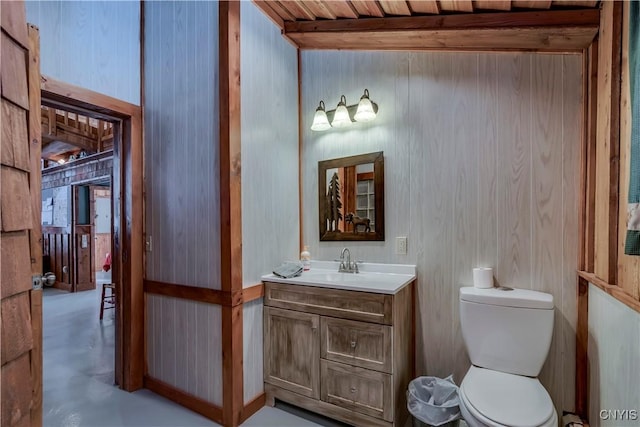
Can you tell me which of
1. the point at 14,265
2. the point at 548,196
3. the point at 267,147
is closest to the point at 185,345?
the point at 267,147

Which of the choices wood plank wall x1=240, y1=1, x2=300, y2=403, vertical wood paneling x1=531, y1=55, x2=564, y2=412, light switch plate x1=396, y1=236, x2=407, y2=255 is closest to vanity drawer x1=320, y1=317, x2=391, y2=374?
wood plank wall x1=240, y1=1, x2=300, y2=403

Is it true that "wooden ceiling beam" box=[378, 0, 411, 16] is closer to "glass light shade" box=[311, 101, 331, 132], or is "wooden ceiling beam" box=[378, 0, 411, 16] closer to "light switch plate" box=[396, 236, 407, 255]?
"glass light shade" box=[311, 101, 331, 132]

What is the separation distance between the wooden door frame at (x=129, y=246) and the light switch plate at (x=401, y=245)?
206 centimetres

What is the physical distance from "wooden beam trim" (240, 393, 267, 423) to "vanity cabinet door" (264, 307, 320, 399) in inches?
4.9

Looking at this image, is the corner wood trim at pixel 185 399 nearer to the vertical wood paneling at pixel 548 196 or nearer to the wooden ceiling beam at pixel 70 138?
the vertical wood paneling at pixel 548 196

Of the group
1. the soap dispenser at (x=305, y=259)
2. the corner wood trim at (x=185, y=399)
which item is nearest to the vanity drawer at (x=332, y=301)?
the soap dispenser at (x=305, y=259)

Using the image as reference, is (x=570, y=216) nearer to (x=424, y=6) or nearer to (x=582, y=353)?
(x=582, y=353)

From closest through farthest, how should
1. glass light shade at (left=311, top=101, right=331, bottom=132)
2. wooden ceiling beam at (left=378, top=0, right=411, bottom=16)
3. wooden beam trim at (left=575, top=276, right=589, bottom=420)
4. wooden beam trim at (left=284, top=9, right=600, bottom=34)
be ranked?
1. wooden beam trim at (left=284, top=9, right=600, bottom=34)
2. wooden beam trim at (left=575, top=276, right=589, bottom=420)
3. wooden ceiling beam at (left=378, top=0, right=411, bottom=16)
4. glass light shade at (left=311, top=101, right=331, bottom=132)

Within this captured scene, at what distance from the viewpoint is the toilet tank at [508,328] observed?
174 cm

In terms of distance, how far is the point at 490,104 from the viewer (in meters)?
2.05

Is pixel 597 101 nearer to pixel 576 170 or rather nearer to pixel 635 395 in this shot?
pixel 576 170

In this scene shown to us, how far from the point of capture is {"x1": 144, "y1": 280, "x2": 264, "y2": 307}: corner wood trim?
2047 mm

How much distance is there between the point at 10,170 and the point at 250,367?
6.27 ft

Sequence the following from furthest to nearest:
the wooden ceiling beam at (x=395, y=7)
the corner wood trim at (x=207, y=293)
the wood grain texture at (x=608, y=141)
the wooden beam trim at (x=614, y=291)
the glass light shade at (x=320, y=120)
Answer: the glass light shade at (x=320, y=120) < the corner wood trim at (x=207, y=293) < the wooden ceiling beam at (x=395, y=7) < the wood grain texture at (x=608, y=141) < the wooden beam trim at (x=614, y=291)
